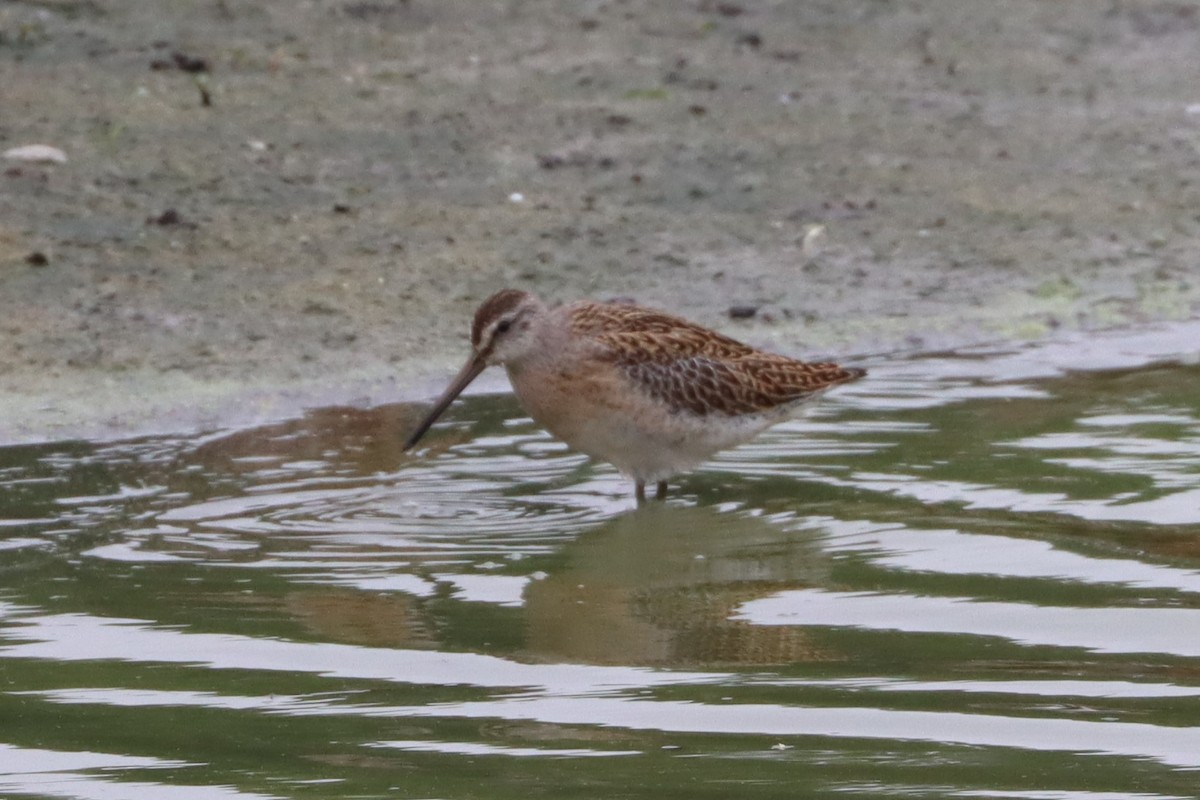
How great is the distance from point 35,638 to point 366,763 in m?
1.42

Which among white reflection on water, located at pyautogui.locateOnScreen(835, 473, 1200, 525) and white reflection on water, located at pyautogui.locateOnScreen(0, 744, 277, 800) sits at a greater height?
white reflection on water, located at pyautogui.locateOnScreen(835, 473, 1200, 525)

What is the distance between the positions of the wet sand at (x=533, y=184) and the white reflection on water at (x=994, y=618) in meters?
2.99

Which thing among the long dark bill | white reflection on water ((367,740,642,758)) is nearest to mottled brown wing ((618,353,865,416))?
the long dark bill

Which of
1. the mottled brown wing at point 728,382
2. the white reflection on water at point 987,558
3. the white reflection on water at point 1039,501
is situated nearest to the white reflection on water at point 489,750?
the white reflection on water at point 987,558

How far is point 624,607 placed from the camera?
19.1 feet

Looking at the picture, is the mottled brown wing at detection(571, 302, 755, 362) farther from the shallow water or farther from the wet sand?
the wet sand

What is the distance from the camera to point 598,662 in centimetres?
523

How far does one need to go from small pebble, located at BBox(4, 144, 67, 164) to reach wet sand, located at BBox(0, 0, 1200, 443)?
0.08 m

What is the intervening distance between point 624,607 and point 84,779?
184cm

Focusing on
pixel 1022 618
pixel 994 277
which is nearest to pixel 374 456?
pixel 1022 618

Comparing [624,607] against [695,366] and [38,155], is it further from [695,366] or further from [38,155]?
[38,155]

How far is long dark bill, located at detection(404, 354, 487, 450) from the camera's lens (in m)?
7.69

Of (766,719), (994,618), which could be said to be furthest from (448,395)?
(766,719)

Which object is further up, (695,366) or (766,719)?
(695,366)
